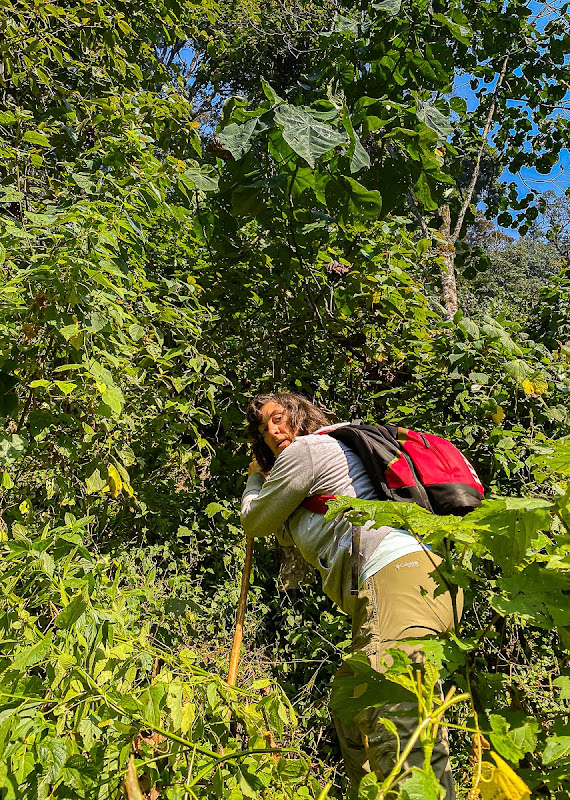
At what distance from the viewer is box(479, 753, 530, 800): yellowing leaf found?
1.83 feet

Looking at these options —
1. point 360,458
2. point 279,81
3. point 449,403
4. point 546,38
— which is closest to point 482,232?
point 279,81

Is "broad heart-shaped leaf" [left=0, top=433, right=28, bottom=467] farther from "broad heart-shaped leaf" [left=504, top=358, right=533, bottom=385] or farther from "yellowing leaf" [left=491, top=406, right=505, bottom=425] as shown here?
"yellowing leaf" [left=491, top=406, right=505, bottom=425]

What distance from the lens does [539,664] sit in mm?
3248

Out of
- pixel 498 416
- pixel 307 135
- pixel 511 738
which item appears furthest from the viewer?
pixel 498 416

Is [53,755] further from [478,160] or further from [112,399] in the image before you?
[478,160]

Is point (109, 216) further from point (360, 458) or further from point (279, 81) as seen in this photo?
point (279, 81)

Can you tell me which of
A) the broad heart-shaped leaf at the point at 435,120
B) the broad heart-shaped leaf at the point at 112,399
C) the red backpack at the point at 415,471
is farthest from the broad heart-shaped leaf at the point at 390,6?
the broad heart-shaped leaf at the point at 112,399

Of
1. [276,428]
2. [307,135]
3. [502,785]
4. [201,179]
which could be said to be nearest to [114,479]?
[276,428]

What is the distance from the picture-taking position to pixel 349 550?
1.79m

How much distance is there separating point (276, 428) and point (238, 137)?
47.7 inches

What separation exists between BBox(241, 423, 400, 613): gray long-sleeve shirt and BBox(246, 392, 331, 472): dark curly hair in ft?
1.18

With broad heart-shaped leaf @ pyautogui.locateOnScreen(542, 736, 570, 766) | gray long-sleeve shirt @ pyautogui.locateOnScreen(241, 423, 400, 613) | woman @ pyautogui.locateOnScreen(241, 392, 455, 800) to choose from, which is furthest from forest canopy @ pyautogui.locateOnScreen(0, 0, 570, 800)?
gray long-sleeve shirt @ pyautogui.locateOnScreen(241, 423, 400, 613)

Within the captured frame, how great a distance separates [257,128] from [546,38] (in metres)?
3.98

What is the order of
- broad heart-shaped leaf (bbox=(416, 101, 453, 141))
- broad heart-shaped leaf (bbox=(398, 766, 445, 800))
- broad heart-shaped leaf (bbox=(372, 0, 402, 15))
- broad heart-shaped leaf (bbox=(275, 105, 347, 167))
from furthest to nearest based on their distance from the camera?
1. broad heart-shaped leaf (bbox=(372, 0, 402, 15))
2. broad heart-shaped leaf (bbox=(416, 101, 453, 141))
3. broad heart-shaped leaf (bbox=(275, 105, 347, 167))
4. broad heart-shaped leaf (bbox=(398, 766, 445, 800))
